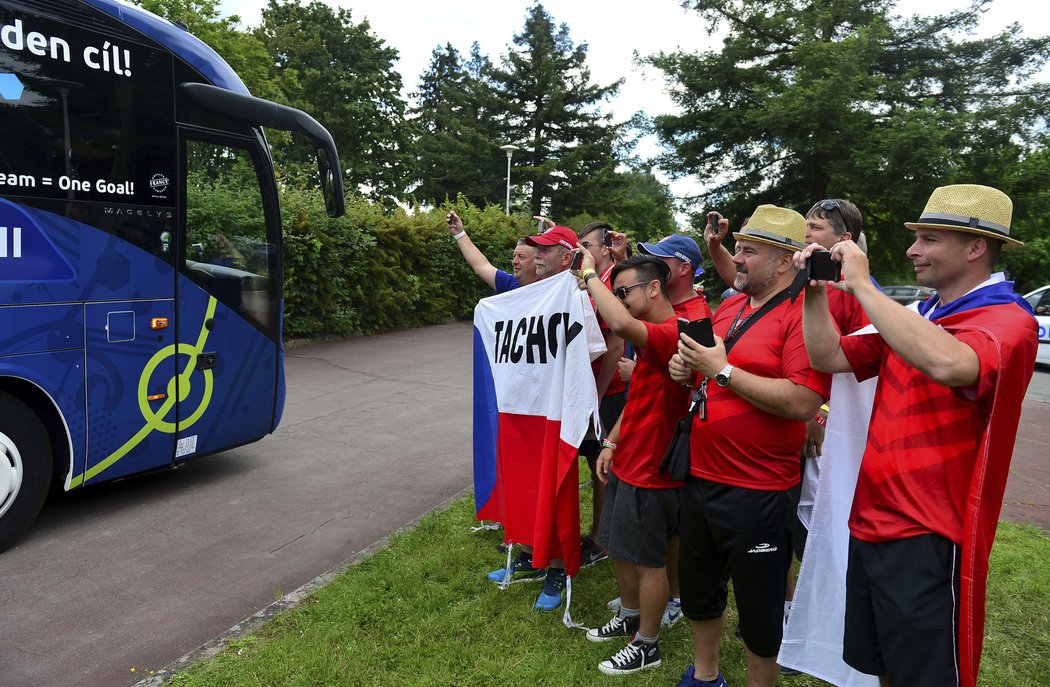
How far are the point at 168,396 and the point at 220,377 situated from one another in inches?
18.9

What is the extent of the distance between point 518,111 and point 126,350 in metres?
37.4

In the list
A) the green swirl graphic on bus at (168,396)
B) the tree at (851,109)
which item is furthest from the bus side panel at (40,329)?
the tree at (851,109)

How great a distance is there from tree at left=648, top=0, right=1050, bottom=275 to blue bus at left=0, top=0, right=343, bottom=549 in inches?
761

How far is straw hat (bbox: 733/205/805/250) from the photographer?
2.82m

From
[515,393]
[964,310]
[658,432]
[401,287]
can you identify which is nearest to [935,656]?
[964,310]

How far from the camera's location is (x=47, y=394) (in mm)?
4812

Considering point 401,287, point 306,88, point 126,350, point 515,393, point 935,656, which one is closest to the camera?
point 935,656

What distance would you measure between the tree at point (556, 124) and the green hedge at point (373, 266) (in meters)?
18.3

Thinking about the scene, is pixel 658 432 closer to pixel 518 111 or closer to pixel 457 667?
pixel 457 667

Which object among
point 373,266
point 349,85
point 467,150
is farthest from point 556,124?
point 373,266

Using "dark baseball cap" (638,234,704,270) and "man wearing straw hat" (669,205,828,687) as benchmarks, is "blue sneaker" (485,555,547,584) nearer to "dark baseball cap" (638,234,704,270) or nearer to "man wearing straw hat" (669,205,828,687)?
"man wearing straw hat" (669,205,828,687)

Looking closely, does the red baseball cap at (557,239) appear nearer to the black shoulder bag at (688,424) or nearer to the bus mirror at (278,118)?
the black shoulder bag at (688,424)

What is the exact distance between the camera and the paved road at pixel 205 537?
3.71 meters

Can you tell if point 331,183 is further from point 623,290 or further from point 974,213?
point 974,213
